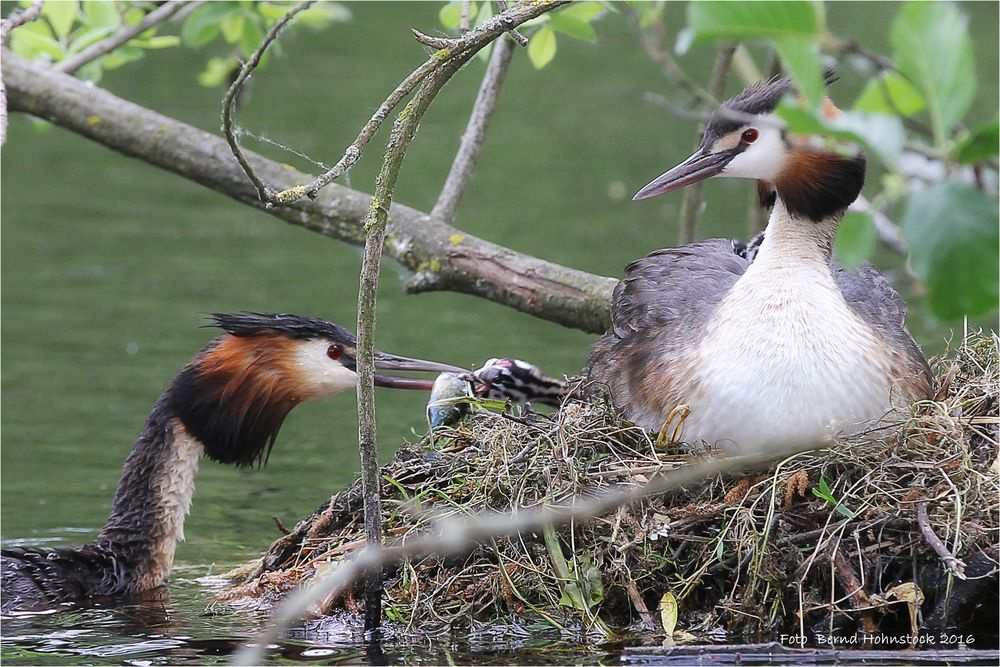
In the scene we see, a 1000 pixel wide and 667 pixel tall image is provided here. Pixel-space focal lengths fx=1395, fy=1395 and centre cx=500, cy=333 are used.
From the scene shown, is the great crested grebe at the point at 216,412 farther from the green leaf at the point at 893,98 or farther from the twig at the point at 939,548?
the green leaf at the point at 893,98

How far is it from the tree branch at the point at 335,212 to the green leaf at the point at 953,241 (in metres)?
4.08

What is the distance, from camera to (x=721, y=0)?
1.59m

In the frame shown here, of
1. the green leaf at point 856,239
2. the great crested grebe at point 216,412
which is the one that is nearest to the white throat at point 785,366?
the great crested grebe at point 216,412

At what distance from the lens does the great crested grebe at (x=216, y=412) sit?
526cm

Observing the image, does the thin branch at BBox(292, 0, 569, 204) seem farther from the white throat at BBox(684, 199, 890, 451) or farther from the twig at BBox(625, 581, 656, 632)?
the twig at BBox(625, 581, 656, 632)

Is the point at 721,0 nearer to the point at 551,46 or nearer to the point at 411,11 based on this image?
the point at 551,46

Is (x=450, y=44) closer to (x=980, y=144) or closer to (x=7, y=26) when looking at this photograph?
(x=7, y=26)

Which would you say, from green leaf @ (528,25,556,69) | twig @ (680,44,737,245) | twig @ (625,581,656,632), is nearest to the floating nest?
twig @ (625,581,656,632)

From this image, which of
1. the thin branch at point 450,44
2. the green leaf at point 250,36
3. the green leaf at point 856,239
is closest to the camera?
the green leaf at point 856,239

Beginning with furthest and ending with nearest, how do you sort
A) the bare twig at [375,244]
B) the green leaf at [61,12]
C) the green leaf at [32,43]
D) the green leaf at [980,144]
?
the green leaf at [32,43] < the green leaf at [61,12] < the bare twig at [375,244] < the green leaf at [980,144]

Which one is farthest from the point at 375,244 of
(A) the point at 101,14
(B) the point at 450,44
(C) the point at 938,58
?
(A) the point at 101,14

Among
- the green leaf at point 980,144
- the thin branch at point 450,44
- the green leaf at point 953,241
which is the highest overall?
the thin branch at point 450,44

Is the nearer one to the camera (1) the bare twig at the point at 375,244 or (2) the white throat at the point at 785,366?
(1) the bare twig at the point at 375,244

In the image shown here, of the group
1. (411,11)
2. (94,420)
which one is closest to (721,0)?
(94,420)
